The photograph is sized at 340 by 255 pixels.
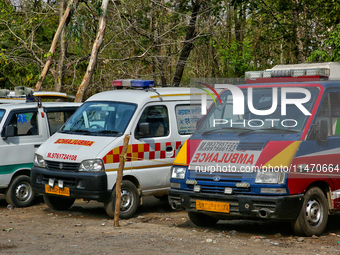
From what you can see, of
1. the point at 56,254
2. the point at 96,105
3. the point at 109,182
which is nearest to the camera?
the point at 56,254

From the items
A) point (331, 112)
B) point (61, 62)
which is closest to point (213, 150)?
point (331, 112)

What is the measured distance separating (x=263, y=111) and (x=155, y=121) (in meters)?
2.26

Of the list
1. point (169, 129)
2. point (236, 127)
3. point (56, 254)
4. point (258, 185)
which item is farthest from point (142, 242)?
point (169, 129)

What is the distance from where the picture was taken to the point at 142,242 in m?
6.39

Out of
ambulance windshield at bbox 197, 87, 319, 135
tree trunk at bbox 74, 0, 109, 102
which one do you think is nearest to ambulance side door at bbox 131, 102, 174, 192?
ambulance windshield at bbox 197, 87, 319, 135

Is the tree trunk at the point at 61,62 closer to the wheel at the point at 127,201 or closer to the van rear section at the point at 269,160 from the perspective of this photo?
the wheel at the point at 127,201

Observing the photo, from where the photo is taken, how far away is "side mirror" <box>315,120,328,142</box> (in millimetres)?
6609

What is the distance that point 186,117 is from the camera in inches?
364

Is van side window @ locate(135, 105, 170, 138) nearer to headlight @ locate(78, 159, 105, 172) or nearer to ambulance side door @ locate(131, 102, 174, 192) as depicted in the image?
ambulance side door @ locate(131, 102, 174, 192)

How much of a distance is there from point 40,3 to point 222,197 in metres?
13.8

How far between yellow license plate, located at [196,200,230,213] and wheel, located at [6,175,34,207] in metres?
4.18

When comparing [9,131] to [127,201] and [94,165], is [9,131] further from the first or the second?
[127,201]

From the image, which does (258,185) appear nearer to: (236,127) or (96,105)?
(236,127)

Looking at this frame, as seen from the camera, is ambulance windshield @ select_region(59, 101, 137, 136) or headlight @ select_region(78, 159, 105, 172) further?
ambulance windshield @ select_region(59, 101, 137, 136)
